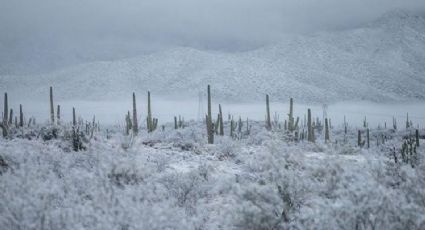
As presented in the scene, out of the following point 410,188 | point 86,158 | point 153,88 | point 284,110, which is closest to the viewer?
point 410,188

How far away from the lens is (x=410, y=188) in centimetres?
544

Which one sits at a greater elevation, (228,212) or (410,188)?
(410,188)

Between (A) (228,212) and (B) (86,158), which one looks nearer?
(A) (228,212)

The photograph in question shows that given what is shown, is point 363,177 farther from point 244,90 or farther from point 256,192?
point 244,90

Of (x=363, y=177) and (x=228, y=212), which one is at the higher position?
(x=363, y=177)

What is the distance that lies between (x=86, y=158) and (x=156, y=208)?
4.96m

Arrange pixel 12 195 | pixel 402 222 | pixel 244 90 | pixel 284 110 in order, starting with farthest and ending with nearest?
pixel 244 90, pixel 284 110, pixel 12 195, pixel 402 222

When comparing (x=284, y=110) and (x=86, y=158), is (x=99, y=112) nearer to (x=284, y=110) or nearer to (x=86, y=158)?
(x=284, y=110)

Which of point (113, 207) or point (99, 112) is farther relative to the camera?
point (99, 112)

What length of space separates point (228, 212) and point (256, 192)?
0.45 metres

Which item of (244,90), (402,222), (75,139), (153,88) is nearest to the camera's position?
(402,222)

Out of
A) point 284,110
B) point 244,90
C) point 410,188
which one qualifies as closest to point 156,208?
point 410,188

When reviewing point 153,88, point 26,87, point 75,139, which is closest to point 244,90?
point 153,88

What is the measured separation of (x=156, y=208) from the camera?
5617mm
